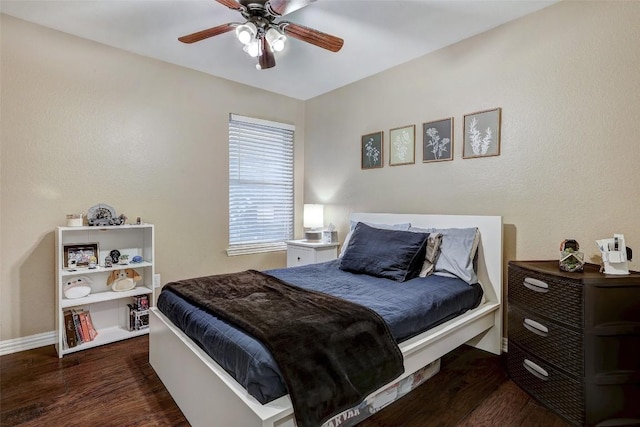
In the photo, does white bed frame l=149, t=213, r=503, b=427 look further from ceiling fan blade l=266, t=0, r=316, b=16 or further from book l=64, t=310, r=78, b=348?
ceiling fan blade l=266, t=0, r=316, b=16

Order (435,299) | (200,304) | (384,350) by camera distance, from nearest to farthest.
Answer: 1. (384,350)
2. (200,304)
3. (435,299)

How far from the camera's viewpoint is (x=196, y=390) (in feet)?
5.15

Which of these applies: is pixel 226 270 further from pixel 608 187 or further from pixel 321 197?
pixel 608 187

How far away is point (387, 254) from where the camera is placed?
2.45 metres

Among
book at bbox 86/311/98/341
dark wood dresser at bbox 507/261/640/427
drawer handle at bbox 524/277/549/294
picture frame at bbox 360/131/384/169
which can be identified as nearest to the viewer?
dark wood dresser at bbox 507/261/640/427

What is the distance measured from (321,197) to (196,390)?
2.80m

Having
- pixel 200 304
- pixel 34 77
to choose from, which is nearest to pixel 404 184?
pixel 200 304

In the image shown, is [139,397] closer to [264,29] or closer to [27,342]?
[27,342]

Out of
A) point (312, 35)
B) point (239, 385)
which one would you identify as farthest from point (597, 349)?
point (312, 35)

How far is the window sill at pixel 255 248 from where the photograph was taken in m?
3.69

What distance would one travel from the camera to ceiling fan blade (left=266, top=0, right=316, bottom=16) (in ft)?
5.74

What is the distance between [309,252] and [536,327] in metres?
2.17

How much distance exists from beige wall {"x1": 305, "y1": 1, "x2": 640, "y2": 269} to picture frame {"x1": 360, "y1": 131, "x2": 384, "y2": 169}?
184 millimetres

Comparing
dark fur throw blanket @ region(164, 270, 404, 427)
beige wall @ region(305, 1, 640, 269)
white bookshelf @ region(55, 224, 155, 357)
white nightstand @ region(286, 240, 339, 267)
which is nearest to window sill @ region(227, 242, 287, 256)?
white nightstand @ region(286, 240, 339, 267)
